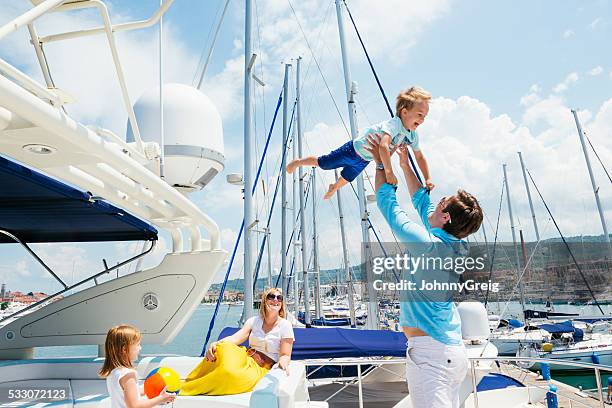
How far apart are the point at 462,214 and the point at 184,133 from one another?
167 inches

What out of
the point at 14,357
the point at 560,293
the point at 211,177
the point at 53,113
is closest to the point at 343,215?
the point at 211,177

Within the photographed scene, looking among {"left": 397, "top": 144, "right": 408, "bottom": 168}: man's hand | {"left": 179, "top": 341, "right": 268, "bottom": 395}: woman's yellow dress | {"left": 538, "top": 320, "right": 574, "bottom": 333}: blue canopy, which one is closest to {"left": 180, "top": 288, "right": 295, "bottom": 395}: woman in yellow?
{"left": 179, "top": 341, "right": 268, "bottom": 395}: woman's yellow dress

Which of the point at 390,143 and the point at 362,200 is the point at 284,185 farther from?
the point at 390,143

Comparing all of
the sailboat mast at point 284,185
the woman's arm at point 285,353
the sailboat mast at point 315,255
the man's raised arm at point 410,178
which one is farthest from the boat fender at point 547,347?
the man's raised arm at point 410,178

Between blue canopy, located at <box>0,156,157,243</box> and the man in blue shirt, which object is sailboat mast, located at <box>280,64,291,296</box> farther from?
the man in blue shirt

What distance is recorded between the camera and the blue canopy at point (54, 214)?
3.66m

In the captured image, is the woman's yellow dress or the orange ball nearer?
the orange ball

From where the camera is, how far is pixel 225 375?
3551mm

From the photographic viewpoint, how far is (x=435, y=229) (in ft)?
6.51

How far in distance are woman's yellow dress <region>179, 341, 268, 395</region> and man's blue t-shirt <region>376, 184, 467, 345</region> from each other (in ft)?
6.71

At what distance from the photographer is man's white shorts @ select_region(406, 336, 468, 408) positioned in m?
1.85

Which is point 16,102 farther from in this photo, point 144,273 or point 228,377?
point 144,273

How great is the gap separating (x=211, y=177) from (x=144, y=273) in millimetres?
1500

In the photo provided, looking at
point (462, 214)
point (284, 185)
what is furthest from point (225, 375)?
point (284, 185)
